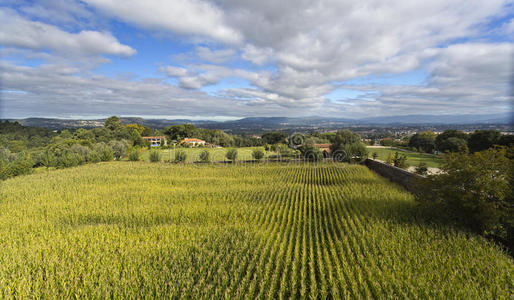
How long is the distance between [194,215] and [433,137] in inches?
3251

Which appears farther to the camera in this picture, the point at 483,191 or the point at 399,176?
the point at 399,176

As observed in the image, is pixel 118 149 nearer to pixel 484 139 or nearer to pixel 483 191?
pixel 483 191

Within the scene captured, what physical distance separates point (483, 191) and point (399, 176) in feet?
49.2

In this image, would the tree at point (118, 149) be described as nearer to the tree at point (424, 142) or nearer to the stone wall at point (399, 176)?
the stone wall at point (399, 176)

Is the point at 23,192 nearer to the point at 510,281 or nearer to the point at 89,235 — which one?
the point at 89,235

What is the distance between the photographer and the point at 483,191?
8.88 m

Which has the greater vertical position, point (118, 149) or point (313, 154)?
point (118, 149)

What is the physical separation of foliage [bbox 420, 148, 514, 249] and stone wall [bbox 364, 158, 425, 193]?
4332 mm

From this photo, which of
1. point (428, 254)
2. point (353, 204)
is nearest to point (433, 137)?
point (353, 204)

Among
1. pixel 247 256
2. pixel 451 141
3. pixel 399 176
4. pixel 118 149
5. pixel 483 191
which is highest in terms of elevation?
pixel 451 141

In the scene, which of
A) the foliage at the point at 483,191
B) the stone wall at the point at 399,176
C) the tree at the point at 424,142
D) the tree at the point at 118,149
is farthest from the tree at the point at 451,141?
the tree at the point at 118,149

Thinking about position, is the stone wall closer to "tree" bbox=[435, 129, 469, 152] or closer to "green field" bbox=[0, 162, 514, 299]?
"green field" bbox=[0, 162, 514, 299]

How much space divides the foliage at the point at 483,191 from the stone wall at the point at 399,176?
4332 millimetres

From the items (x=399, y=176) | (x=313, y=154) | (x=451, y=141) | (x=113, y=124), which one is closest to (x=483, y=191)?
(x=399, y=176)
